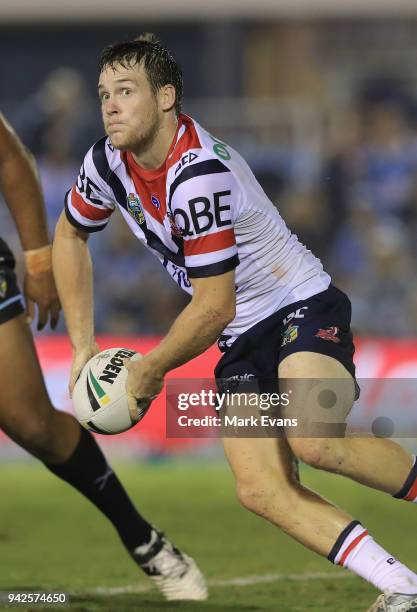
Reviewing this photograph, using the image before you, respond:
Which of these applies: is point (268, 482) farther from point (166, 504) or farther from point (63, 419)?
point (166, 504)

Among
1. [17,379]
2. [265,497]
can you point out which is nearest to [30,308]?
[17,379]

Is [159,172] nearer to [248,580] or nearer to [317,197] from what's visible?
[248,580]

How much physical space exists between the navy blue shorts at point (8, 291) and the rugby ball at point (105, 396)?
26.5 inches

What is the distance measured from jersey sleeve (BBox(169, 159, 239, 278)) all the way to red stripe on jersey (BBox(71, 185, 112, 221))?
766 mm

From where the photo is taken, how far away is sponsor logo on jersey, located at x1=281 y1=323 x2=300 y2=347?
15.9 feet

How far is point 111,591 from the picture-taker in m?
5.79

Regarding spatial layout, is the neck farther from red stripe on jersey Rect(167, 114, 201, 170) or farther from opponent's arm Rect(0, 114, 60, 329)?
opponent's arm Rect(0, 114, 60, 329)

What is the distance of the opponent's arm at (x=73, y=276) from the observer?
5324 mm

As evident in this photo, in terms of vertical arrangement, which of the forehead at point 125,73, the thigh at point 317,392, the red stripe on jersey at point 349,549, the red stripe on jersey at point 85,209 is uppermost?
the forehead at point 125,73

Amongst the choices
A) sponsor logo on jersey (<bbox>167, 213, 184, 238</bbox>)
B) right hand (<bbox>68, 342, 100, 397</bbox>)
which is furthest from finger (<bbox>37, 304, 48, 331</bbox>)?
sponsor logo on jersey (<bbox>167, 213, 184, 238</bbox>)

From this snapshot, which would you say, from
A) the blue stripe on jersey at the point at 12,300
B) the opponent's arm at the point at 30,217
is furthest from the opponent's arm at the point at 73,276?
the opponent's arm at the point at 30,217

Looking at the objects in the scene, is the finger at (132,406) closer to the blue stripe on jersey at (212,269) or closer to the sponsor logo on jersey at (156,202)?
the blue stripe on jersey at (212,269)

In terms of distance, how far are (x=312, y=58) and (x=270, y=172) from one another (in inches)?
169

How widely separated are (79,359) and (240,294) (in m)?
0.74
